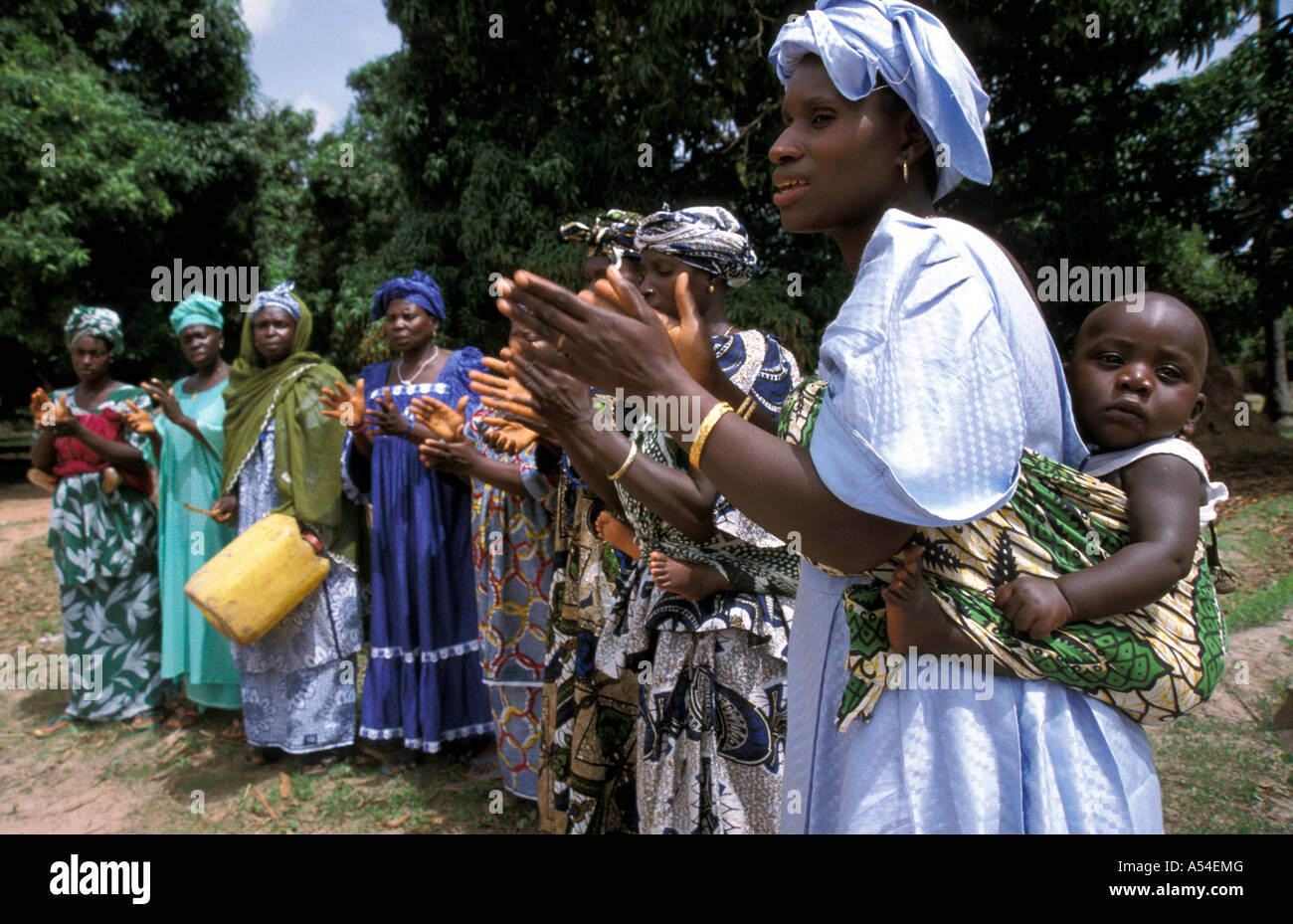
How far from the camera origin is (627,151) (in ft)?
30.2

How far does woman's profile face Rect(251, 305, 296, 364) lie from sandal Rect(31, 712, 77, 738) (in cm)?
272

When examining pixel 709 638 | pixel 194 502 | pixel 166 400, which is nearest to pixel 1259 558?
pixel 709 638

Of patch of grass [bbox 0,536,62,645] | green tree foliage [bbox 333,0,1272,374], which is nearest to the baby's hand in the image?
green tree foliage [bbox 333,0,1272,374]

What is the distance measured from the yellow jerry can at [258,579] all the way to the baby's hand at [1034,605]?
367 centimetres

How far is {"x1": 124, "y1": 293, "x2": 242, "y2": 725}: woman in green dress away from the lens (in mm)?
5051

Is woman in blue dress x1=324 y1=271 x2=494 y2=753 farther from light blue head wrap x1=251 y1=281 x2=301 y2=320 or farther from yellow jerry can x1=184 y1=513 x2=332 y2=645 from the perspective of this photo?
light blue head wrap x1=251 y1=281 x2=301 y2=320

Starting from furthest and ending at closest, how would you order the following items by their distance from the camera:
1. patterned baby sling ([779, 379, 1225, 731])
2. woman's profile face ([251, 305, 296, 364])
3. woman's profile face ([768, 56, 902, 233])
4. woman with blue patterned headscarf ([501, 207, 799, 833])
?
woman's profile face ([251, 305, 296, 364]), woman with blue patterned headscarf ([501, 207, 799, 833]), woman's profile face ([768, 56, 902, 233]), patterned baby sling ([779, 379, 1225, 731])

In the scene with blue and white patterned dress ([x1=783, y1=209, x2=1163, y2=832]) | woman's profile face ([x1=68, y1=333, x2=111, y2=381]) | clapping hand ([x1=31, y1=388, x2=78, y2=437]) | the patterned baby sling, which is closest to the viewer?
blue and white patterned dress ([x1=783, y1=209, x2=1163, y2=832])

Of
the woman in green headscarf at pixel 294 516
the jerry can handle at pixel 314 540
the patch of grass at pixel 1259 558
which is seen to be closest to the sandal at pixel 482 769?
the woman in green headscarf at pixel 294 516

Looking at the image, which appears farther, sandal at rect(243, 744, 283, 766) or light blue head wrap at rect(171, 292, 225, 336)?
light blue head wrap at rect(171, 292, 225, 336)

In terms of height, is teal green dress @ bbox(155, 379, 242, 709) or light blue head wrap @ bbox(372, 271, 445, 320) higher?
light blue head wrap @ bbox(372, 271, 445, 320)

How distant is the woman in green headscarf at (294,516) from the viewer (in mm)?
4422
